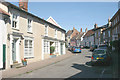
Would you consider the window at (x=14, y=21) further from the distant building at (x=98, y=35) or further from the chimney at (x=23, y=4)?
the distant building at (x=98, y=35)

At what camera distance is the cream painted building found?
12.0 meters

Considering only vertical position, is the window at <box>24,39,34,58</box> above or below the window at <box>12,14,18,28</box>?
below

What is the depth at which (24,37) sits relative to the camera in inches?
563

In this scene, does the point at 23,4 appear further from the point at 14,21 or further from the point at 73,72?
the point at 73,72

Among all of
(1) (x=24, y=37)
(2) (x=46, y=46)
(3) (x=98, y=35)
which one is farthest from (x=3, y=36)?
(3) (x=98, y=35)

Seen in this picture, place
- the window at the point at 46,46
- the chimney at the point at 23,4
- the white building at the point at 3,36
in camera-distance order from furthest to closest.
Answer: the window at the point at 46,46 → the chimney at the point at 23,4 → the white building at the point at 3,36

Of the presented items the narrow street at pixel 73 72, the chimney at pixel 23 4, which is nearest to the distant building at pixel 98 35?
the chimney at pixel 23 4

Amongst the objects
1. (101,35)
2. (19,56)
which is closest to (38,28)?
(19,56)

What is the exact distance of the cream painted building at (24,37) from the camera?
39.3ft

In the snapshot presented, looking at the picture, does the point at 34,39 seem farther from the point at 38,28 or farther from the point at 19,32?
the point at 19,32

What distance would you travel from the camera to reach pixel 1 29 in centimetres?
1109

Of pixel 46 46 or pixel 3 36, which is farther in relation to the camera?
pixel 46 46

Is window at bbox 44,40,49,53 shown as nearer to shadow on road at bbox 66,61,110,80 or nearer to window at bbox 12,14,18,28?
window at bbox 12,14,18,28

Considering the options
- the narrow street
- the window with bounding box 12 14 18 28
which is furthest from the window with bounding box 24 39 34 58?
the narrow street
